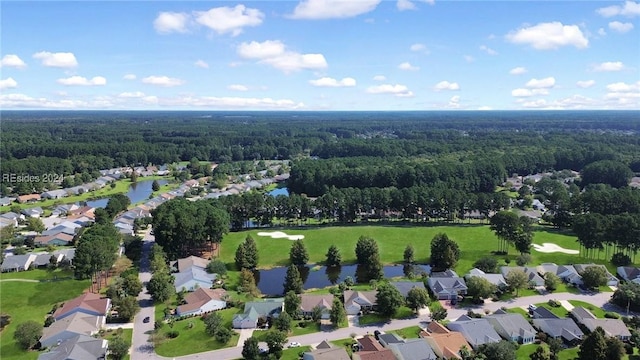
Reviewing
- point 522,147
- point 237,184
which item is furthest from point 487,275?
point 522,147

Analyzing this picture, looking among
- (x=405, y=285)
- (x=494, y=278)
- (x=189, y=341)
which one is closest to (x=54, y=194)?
(x=189, y=341)

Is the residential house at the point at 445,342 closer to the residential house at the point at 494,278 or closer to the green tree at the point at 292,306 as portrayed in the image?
the green tree at the point at 292,306

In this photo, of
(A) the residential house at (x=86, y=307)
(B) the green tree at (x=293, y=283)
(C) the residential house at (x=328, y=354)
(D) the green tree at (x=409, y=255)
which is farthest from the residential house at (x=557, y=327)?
(A) the residential house at (x=86, y=307)

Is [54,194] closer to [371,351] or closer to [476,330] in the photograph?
[371,351]

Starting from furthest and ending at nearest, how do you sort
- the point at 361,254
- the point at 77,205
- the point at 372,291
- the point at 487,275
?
the point at 77,205 < the point at 361,254 < the point at 487,275 < the point at 372,291

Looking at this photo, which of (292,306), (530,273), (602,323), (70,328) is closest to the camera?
(70,328)

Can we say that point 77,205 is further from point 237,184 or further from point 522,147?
point 522,147

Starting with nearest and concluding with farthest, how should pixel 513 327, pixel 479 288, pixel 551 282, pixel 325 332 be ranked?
1. pixel 513 327
2. pixel 325 332
3. pixel 479 288
4. pixel 551 282
